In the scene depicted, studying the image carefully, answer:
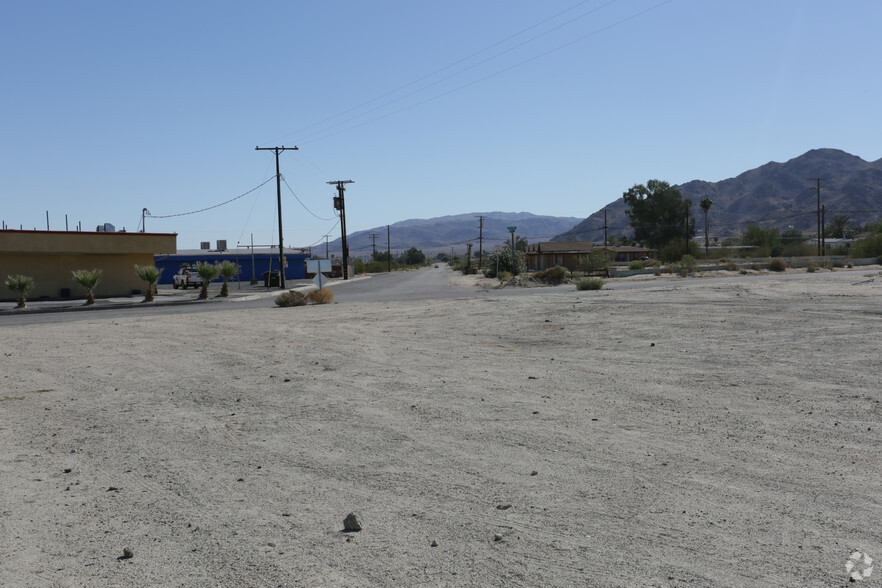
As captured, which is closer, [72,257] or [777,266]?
[72,257]

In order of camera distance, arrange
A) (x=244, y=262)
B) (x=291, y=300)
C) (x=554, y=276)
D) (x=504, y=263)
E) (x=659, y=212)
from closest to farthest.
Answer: (x=291, y=300) < (x=554, y=276) < (x=504, y=263) < (x=244, y=262) < (x=659, y=212)

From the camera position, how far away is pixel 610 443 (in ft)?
24.0

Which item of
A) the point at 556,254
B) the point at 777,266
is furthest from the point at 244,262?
the point at 777,266

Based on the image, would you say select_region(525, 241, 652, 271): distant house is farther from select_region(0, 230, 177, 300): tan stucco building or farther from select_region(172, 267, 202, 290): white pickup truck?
select_region(0, 230, 177, 300): tan stucco building

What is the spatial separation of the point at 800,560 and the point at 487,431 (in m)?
3.88

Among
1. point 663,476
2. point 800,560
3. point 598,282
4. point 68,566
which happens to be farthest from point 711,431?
point 598,282

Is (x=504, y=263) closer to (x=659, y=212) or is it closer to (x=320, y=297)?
(x=320, y=297)

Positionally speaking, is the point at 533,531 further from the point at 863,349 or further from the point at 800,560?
the point at 863,349

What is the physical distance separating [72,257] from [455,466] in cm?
4421

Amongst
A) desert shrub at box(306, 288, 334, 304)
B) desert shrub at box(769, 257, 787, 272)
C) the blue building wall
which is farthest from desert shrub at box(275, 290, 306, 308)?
the blue building wall

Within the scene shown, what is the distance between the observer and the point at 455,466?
6.68 m

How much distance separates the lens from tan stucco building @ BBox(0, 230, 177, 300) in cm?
4219

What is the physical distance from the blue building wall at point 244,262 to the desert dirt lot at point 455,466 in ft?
214

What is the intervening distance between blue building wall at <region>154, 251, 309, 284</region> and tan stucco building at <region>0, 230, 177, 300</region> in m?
27.4
